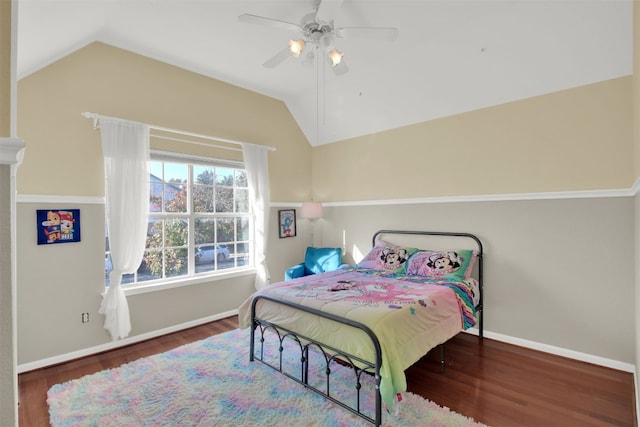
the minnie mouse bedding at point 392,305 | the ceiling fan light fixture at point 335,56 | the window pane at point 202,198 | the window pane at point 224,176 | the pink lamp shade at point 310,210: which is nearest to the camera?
the minnie mouse bedding at point 392,305

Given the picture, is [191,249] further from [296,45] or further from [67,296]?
[296,45]

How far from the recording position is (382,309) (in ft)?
7.41

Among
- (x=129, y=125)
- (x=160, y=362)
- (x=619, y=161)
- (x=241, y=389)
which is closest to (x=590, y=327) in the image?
(x=619, y=161)

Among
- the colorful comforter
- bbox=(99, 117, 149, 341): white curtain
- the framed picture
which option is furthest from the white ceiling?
the colorful comforter

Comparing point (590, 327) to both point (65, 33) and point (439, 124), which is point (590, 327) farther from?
point (65, 33)

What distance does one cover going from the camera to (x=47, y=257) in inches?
114

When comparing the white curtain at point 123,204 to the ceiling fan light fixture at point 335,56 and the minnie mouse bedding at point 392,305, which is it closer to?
the minnie mouse bedding at point 392,305

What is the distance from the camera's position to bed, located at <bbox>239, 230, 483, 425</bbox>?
2.05 metres

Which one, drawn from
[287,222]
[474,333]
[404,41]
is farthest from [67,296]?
[474,333]

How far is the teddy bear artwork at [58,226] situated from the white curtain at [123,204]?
27 centimetres

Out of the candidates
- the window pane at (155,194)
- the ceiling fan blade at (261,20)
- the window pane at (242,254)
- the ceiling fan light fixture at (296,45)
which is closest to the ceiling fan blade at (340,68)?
the ceiling fan light fixture at (296,45)

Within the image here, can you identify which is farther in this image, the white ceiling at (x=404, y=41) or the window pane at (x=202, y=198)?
the window pane at (x=202, y=198)

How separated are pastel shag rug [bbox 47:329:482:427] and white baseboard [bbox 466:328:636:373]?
160 centimetres

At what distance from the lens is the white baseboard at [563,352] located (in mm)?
2766
